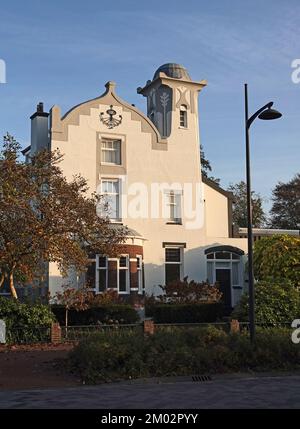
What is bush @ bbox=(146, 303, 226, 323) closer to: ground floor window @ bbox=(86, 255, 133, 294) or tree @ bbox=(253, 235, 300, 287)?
ground floor window @ bbox=(86, 255, 133, 294)

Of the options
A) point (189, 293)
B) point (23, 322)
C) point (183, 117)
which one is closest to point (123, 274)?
point (189, 293)

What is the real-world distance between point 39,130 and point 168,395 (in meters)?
22.2

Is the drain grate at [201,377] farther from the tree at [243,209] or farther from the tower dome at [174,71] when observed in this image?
the tree at [243,209]

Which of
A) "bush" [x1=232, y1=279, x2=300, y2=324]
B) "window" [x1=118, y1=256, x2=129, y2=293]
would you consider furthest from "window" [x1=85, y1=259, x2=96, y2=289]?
"bush" [x1=232, y1=279, x2=300, y2=324]

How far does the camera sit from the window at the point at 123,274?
29.0 metres

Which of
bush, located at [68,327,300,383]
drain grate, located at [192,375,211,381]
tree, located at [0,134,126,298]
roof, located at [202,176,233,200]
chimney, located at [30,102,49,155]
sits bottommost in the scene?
drain grate, located at [192,375,211,381]

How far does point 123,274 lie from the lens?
2920 cm

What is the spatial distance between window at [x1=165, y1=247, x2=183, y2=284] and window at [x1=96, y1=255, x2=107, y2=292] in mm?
4058

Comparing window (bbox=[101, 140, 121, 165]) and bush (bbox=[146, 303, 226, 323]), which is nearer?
bush (bbox=[146, 303, 226, 323])

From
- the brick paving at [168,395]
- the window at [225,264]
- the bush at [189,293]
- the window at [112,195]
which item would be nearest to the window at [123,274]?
the bush at [189,293]

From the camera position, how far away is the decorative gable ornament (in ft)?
102

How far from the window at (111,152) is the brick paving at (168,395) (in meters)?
18.7

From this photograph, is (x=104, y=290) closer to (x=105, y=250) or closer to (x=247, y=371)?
(x=105, y=250)

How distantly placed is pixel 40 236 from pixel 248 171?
23.1 feet
